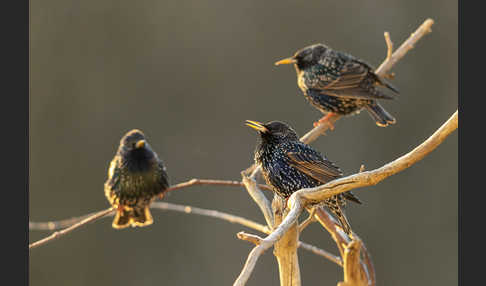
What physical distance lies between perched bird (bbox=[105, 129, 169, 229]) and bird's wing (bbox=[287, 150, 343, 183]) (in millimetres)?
1224

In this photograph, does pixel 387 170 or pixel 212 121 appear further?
pixel 212 121

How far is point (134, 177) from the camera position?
3951mm

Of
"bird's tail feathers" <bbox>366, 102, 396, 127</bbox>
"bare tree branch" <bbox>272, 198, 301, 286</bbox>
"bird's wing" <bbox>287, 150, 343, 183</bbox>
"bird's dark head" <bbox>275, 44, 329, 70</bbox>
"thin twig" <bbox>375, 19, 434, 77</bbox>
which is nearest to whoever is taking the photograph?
"bare tree branch" <bbox>272, 198, 301, 286</bbox>

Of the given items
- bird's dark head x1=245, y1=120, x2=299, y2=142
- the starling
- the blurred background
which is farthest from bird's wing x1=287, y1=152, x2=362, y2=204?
the blurred background

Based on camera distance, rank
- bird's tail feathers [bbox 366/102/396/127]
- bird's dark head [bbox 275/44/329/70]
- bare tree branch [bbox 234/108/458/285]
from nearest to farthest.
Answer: bare tree branch [bbox 234/108/458/285]
bird's tail feathers [bbox 366/102/396/127]
bird's dark head [bbox 275/44/329/70]

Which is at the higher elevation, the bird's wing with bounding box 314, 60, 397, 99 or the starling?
the bird's wing with bounding box 314, 60, 397, 99

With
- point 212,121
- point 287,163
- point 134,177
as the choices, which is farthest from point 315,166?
point 212,121

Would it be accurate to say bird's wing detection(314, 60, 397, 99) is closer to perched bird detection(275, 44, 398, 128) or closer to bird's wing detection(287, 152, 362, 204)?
perched bird detection(275, 44, 398, 128)

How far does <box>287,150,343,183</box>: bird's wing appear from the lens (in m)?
3.07

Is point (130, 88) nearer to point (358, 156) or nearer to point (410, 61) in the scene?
point (358, 156)

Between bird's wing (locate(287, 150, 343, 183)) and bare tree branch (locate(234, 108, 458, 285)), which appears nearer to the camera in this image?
bare tree branch (locate(234, 108, 458, 285))

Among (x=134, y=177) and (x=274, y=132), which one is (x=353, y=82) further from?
(x=134, y=177)

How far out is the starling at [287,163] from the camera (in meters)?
3.08

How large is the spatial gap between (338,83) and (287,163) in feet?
4.27
